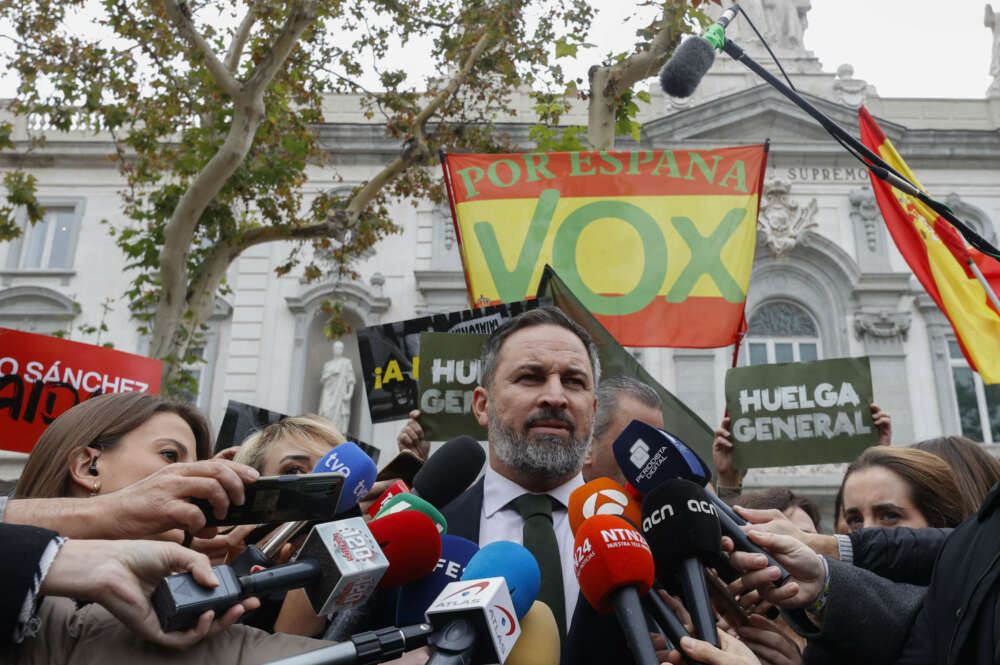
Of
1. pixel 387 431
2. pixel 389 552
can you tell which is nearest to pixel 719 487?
pixel 389 552

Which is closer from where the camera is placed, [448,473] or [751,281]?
[448,473]

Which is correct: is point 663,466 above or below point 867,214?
below

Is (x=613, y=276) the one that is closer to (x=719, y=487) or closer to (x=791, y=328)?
(x=719, y=487)

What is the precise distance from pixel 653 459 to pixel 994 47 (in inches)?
804

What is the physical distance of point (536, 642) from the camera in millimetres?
1801

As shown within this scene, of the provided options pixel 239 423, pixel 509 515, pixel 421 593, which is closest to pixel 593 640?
pixel 421 593

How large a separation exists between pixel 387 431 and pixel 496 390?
491 inches

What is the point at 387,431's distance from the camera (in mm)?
15164

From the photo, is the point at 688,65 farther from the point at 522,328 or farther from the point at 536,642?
the point at 536,642

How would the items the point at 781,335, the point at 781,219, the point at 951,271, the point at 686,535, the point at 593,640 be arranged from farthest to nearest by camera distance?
the point at 781,335 < the point at 781,219 < the point at 951,271 < the point at 593,640 < the point at 686,535

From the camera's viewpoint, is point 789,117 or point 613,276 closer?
point 613,276

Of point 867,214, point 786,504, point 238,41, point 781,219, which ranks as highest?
point 867,214

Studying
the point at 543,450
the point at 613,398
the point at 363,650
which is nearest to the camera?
the point at 363,650

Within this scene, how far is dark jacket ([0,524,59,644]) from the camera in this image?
1.50 metres
